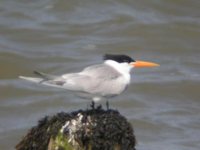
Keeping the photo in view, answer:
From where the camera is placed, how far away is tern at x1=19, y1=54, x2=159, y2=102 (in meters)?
7.58

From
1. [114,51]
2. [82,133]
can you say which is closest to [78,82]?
[82,133]

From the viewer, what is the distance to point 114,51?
1538 cm

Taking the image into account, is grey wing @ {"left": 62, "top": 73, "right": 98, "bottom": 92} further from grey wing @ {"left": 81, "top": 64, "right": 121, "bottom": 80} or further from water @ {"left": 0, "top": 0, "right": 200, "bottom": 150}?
water @ {"left": 0, "top": 0, "right": 200, "bottom": 150}

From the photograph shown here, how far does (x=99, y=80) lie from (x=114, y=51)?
24.2 feet

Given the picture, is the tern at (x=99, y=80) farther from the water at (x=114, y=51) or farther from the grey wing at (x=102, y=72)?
the water at (x=114, y=51)

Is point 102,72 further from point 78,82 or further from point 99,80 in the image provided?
point 78,82

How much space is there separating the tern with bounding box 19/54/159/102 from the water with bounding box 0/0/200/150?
2.93 meters

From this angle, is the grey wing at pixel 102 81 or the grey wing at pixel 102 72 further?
the grey wing at pixel 102 72

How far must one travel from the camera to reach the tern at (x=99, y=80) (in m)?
7.58

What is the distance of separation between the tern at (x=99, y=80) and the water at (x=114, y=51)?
2927mm

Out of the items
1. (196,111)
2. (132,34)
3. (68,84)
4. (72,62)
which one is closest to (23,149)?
(68,84)

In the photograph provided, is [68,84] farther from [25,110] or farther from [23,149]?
[25,110]

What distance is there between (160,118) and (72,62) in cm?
281

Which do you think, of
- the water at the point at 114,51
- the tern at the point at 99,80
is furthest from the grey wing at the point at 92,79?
the water at the point at 114,51
